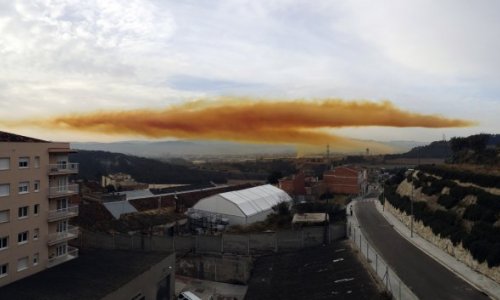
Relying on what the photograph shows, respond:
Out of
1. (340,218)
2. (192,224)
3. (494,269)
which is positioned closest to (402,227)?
(340,218)

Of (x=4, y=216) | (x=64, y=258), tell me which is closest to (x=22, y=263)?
(x=4, y=216)

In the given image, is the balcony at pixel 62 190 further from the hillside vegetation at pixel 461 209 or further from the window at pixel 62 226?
the hillside vegetation at pixel 461 209

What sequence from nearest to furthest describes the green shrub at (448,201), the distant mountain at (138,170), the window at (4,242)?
the window at (4,242)
the green shrub at (448,201)
the distant mountain at (138,170)

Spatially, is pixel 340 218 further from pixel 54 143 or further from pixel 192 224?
pixel 54 143

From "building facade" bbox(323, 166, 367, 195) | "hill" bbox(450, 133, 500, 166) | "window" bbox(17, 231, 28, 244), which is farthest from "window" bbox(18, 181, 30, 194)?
"building facade" bbox(323, 166, 367, 195)

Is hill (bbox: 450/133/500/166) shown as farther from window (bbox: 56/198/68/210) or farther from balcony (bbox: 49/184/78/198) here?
window (bbox: 56/198/68/210)

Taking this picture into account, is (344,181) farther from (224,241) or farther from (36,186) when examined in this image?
→ (36,186)

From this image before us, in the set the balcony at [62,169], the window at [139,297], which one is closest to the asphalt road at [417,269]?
the window at [139,297]
